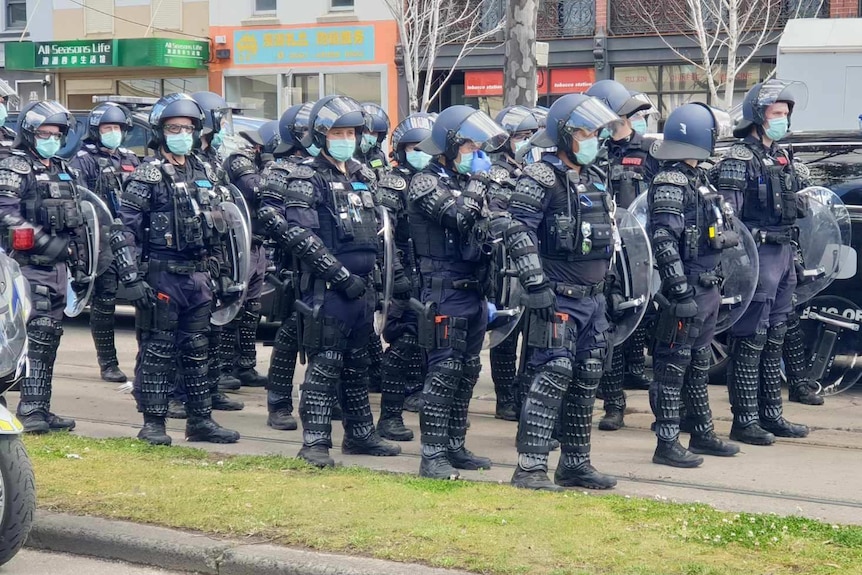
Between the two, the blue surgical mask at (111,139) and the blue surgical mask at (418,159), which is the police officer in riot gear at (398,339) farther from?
the blue surgical mask at (111,139)

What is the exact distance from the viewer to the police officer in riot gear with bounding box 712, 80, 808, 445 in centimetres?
895

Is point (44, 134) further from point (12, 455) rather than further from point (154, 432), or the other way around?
point (12, 455)

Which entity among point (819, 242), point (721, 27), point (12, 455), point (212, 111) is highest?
point (721, 27)

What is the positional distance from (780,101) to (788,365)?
89.2 inches

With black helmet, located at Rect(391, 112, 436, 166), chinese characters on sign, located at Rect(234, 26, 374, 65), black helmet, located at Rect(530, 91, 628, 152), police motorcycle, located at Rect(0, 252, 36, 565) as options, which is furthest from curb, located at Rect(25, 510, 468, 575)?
chinese characters on sign, located at Rect(234, 26, 374, 65)

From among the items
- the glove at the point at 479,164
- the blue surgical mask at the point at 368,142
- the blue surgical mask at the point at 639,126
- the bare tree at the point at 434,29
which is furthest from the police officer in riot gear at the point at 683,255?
the bare tree at the point at 434,29

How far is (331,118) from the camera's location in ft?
26.3

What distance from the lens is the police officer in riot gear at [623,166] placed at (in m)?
9.50

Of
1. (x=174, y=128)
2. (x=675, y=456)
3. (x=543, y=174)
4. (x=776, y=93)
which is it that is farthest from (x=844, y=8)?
(x=543, y=174)

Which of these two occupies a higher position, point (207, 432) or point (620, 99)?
point (620, 99)

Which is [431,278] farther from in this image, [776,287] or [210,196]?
[776,287]

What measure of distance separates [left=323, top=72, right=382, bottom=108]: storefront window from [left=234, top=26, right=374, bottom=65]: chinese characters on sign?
35cm

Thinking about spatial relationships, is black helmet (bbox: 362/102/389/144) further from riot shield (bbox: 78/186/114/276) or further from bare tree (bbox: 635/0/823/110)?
bare tree (bbox: 635/0/823/110)

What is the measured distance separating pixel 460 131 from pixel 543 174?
83 centimetres
